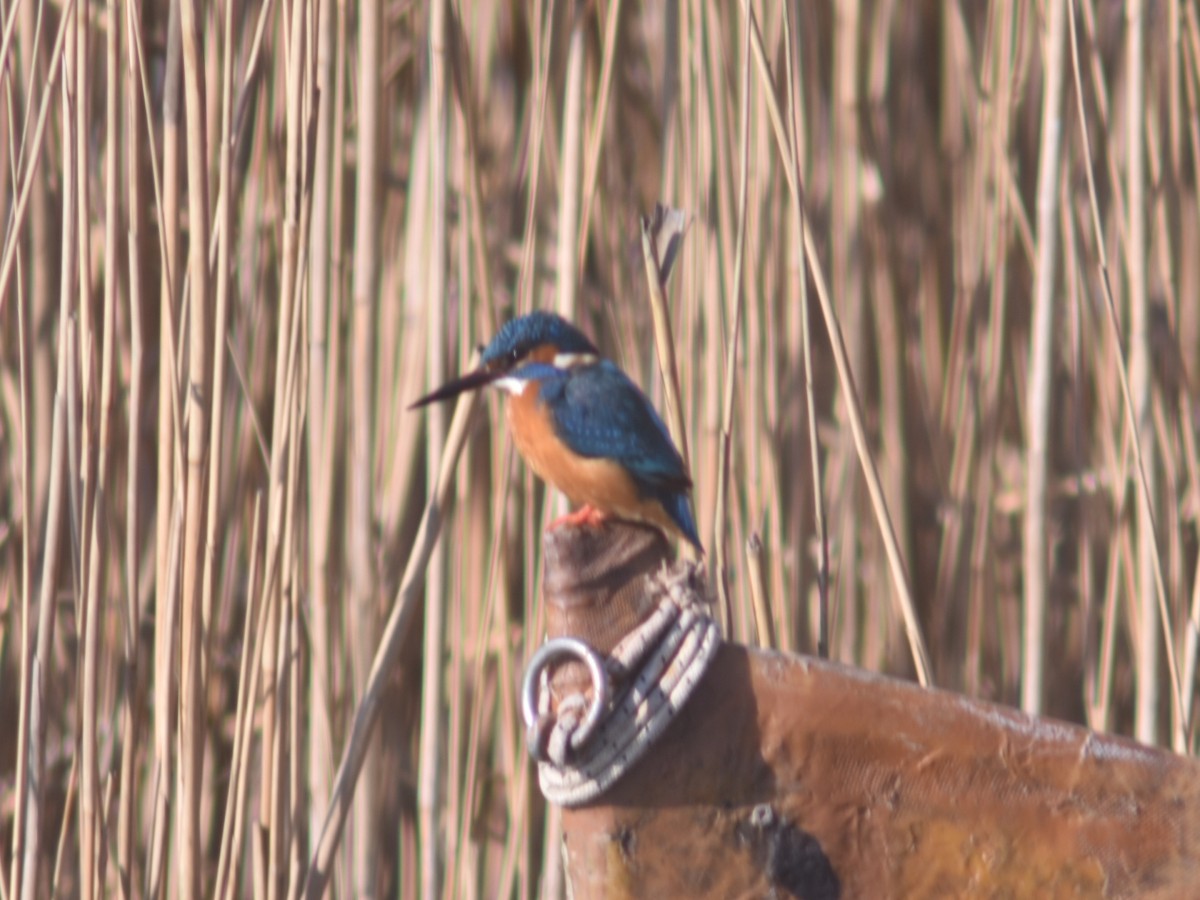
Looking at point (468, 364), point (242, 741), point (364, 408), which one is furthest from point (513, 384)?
point (242, 741)

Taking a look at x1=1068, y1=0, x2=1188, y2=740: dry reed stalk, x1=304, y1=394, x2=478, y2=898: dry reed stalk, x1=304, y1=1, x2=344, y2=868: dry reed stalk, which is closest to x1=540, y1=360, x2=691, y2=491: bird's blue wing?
x1=304, y1=394, x2=478, y2=898: dry reed stalk

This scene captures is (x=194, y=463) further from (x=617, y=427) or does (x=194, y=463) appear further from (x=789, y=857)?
(x=789, y=857)

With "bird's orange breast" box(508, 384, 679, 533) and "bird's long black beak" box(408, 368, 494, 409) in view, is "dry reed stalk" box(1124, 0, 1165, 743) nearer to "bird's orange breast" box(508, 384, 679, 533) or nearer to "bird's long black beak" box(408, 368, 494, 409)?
"bird's orange breast" box(508, 384, 679, 533)

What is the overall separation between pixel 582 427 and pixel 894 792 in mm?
677

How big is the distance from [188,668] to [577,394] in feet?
1.69

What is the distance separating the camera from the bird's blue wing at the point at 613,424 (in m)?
1.49

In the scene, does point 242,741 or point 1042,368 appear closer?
point 242,741

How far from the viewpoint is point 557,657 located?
0.94 meters

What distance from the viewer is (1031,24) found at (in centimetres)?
217

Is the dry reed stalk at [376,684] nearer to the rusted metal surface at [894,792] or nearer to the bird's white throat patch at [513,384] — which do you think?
the bird's white throat patch at [513,384]

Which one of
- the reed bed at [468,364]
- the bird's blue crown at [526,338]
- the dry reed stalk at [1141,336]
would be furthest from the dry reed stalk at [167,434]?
the dry reed stalk at [1141,336]

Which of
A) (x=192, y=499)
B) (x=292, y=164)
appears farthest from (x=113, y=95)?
(x=192, y=499)

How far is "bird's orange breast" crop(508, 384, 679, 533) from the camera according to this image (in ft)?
4.88

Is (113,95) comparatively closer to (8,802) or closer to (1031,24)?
(8,802)
